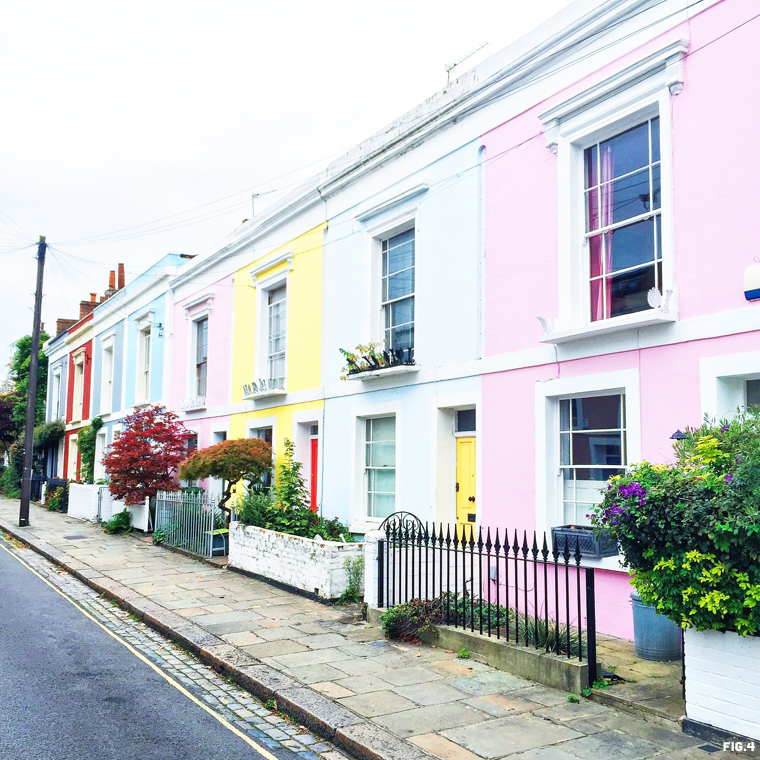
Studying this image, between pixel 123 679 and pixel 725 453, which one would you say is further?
pixel 123 679

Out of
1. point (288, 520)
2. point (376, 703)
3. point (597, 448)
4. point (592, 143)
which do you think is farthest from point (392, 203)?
point (376, 703)

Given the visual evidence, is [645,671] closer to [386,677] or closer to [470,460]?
[386,677]

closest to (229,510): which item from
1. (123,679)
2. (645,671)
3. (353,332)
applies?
(353,332)

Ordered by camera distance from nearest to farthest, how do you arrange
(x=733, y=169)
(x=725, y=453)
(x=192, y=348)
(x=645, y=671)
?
(x=725, y=453) → (x=645, y=671) → (x=733, y=169) → (x=192, y=348)

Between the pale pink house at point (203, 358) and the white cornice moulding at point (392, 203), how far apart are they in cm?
592

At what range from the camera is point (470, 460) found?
10.7 metres

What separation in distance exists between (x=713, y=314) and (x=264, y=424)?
10.3 meters

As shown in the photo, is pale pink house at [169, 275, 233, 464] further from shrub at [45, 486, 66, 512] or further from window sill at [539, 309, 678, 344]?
window sill at [539, 309, 678, 344]

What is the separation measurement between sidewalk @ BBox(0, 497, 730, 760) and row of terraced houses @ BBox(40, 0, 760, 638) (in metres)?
2.10

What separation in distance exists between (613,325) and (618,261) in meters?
1.07

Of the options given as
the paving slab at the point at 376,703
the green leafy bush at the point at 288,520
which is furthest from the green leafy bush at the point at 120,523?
the paving slab at the point at 376,703

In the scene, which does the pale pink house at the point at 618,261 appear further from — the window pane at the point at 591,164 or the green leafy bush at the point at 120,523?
the green leafy bush at the point at 120,523

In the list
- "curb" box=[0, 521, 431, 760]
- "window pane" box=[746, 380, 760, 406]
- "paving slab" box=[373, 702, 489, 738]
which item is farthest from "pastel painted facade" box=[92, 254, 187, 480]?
"window pane" box=[746, 380, 760, 406]

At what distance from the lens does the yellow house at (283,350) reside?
47.3ft
